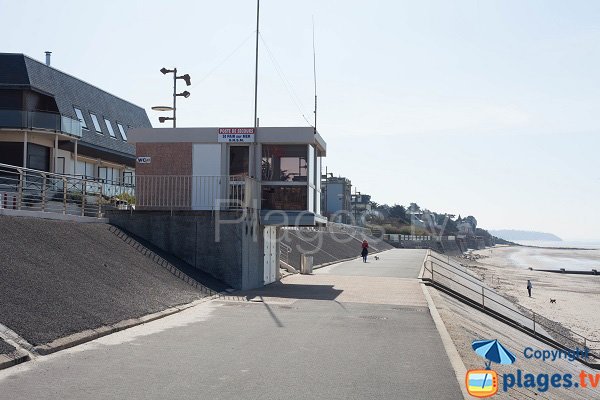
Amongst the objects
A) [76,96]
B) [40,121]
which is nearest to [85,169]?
[76,96]

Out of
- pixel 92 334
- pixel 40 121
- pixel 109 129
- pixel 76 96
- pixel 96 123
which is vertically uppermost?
pixel 76 96

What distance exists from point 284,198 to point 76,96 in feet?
73.9

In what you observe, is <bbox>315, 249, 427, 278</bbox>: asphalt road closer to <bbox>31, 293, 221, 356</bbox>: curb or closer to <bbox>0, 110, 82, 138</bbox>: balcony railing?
<bbox>0, 110, 82, 138</bbox>: balcony railing

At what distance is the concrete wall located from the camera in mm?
21047

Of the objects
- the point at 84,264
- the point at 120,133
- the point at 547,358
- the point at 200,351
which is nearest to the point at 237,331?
the point at 200,351

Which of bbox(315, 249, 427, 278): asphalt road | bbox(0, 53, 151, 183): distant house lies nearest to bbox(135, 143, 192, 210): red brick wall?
bbox(315, 249, 427, 278): asphalt road

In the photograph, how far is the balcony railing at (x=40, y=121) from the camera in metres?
33.4

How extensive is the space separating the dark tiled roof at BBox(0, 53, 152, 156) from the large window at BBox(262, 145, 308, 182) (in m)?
17.8

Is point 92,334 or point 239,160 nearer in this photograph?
point 92,334

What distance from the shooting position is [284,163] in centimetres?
2314

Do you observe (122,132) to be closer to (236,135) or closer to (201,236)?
(236,135)

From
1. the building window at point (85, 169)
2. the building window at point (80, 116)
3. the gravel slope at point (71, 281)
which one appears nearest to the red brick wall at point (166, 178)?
the gravel slope at point (71, 281)

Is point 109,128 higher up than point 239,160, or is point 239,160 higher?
point 109,128

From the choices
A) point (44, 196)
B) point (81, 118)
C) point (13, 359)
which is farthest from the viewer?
point (81, 118)
